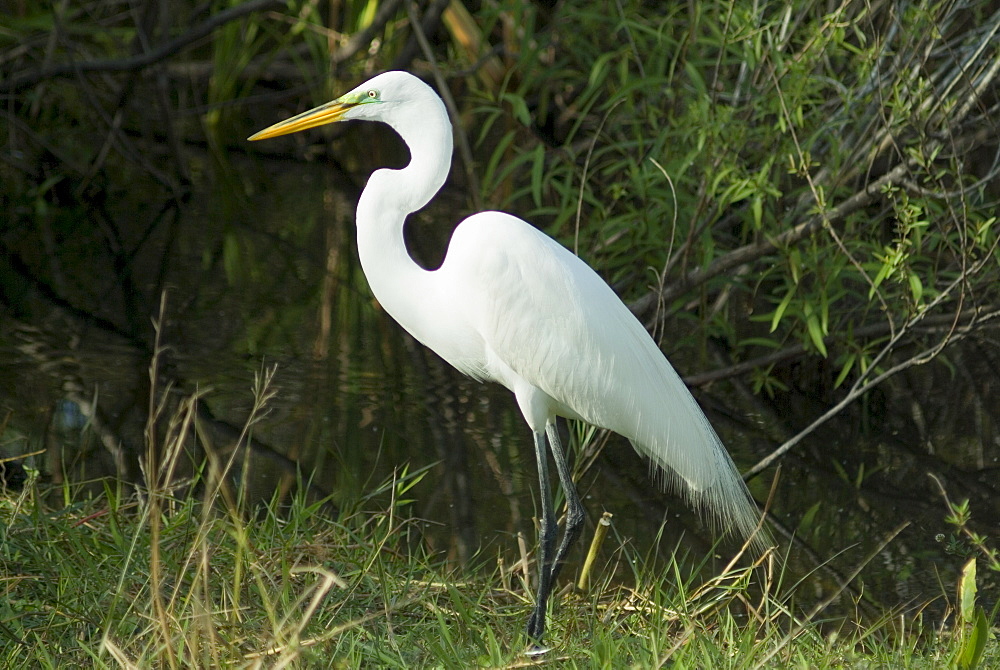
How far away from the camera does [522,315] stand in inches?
99.2

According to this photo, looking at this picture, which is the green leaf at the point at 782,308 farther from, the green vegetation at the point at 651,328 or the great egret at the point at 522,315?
the great egret at the point at 522,315

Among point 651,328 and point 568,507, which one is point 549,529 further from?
point 651,328

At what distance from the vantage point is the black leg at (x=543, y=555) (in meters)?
2.48

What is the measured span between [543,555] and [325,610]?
19.6 inches

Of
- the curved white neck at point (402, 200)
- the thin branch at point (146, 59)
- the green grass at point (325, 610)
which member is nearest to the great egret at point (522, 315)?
the curved white neck at point (402, 200)

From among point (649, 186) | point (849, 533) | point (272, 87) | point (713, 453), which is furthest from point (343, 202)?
point (713, 453)

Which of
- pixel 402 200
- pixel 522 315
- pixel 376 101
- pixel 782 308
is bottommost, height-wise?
pixel 782 308

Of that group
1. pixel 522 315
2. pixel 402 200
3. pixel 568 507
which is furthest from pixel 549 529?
pixel 402 200

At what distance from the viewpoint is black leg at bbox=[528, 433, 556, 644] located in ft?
8.15

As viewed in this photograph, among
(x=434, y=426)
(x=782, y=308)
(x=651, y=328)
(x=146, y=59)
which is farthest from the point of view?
(x=146, y=59)

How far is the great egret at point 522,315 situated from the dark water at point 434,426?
1.43ft

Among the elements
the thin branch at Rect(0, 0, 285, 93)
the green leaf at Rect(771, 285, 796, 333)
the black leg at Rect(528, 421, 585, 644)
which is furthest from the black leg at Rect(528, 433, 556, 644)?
the thin branch at Rect(0, 0, 285, 93)

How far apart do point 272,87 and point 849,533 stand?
7199 mm

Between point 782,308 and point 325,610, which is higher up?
point 782,308
